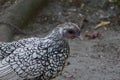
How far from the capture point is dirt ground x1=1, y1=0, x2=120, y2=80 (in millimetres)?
6297

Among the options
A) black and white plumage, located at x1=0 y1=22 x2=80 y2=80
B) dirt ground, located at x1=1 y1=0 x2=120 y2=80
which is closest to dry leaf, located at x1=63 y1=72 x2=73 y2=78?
dirt ground, located at x1=1 y1=0 x2=120 y2=80

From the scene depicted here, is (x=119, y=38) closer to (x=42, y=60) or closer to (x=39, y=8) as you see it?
(x=39, y=8)

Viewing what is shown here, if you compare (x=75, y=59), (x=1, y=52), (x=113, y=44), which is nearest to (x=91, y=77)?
(x=75, y=59)

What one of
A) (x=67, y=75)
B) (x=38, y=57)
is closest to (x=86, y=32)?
(x=67, y=75)

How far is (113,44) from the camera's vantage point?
7234 mm

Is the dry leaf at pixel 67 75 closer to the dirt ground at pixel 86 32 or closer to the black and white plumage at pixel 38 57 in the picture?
the dirt ground at pixel 86 32

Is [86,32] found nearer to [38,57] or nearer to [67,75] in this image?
[67,75]

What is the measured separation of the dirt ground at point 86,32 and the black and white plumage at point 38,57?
1.40m

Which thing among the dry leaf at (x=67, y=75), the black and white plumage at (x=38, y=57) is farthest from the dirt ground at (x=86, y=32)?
the black and white plumage at (x=38, y=57)

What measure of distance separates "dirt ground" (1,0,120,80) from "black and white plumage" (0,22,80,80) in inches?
55.1

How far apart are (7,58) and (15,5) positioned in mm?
3144

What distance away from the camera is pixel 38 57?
4.67 metres

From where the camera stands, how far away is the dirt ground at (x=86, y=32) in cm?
630

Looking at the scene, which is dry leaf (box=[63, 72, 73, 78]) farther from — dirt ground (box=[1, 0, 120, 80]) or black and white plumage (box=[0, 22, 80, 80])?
black and white plumage (box=[0, 22, 80, 80])
